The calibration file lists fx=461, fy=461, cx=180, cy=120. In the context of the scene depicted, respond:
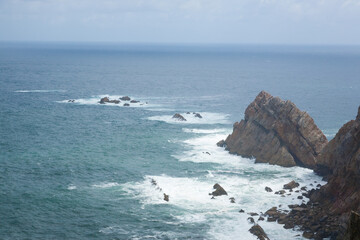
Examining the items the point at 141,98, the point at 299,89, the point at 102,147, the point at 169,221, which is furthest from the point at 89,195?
the point at 299,89

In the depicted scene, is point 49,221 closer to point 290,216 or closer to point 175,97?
point 290,216

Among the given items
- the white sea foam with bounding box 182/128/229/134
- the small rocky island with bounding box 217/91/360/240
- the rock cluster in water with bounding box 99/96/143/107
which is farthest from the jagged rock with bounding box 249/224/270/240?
the rock cluster in water with bounding box 99/96/143/107

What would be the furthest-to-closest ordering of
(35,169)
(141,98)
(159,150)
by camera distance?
(141,98)
(159,150)
(35,169)

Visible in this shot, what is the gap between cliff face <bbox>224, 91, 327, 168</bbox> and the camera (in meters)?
84.3

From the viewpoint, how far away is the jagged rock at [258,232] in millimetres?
→ 56638

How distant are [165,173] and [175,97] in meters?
89.8

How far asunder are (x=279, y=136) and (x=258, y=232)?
32.9m

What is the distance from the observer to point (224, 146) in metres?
97.4

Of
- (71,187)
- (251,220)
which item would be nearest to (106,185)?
(71,187)

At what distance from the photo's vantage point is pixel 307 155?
84.1 metres

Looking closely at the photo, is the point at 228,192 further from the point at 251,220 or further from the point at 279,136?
the point at 279,136

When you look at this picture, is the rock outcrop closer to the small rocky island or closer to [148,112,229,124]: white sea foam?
the small rocky island

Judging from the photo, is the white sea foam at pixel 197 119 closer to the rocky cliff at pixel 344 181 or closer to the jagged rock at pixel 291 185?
the jagged rock at pixel 291 185

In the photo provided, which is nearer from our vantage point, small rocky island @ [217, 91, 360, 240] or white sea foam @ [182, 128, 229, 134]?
small rocky island @ [217, 91, 360, 240]
